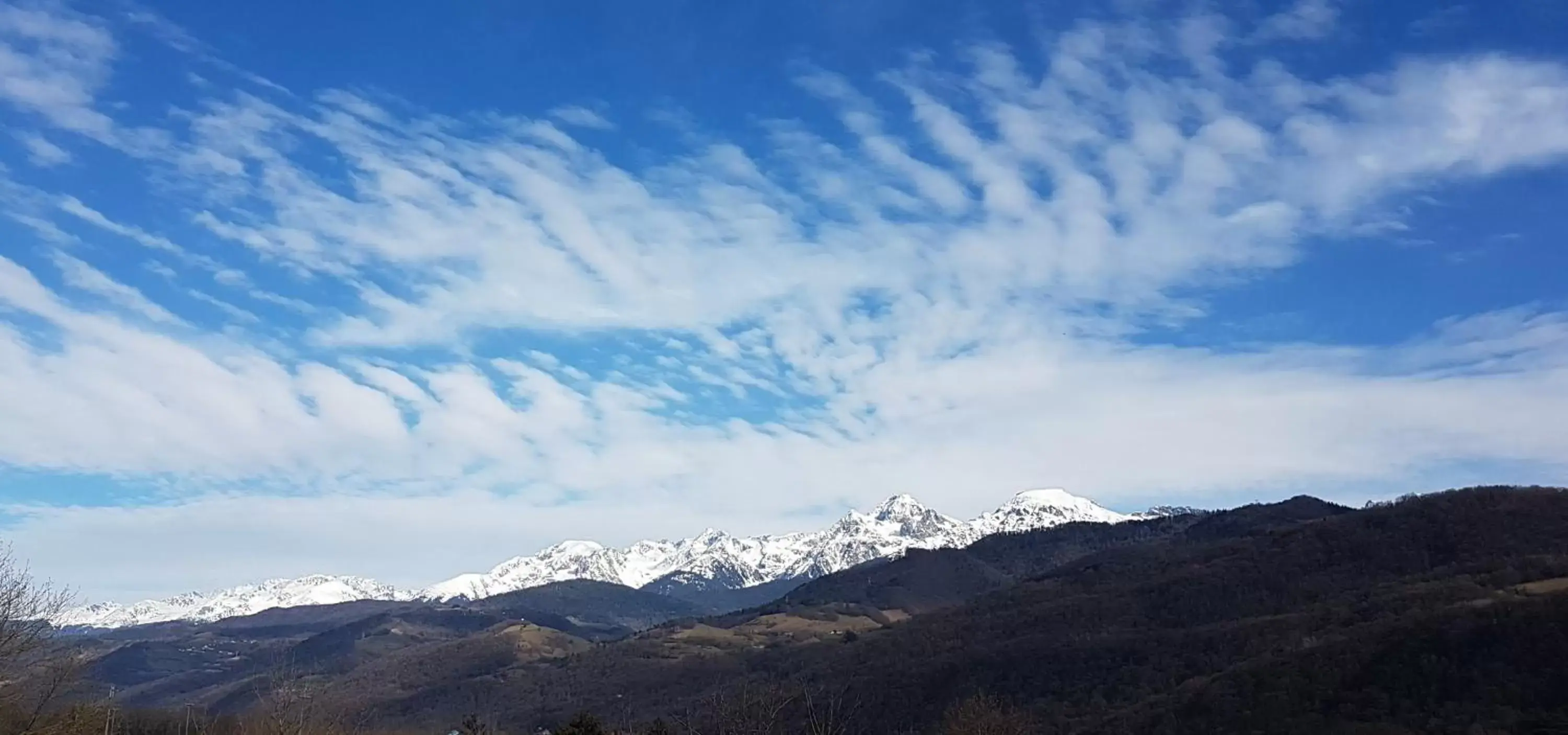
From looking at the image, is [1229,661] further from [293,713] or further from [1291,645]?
[293,713]

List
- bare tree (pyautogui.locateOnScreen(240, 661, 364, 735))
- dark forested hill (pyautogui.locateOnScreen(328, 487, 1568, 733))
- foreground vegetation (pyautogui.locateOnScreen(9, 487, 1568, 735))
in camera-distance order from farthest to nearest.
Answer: dark forested hill (pyautogui.locateOnScreen(328, 487, 1568, 733)), foreground vegetation (pyautogui.locateOnScreen(9, 487, 1568, 735)), bare tree (pyautogui.locateOnScreen(240, 661, 364, 735))

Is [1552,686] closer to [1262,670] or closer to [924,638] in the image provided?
[1262,670]

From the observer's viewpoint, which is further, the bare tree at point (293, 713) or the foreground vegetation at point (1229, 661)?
the foreground vegetation at point (1229, 661)

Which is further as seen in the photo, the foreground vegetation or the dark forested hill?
the dark forested hill

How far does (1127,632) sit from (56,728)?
129502mm

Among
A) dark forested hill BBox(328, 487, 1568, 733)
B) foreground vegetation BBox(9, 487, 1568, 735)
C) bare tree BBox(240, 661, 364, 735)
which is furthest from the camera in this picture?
dark forested hill BBox(328, 487, 1568, 733)

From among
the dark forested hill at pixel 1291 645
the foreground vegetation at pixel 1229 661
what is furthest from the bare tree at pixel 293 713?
the dark forested hill at pixel 1291 645

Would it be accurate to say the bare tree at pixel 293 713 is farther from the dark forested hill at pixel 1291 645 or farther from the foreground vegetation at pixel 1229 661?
the dark forested hill at pixel 1291 645

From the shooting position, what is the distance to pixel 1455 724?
237 feet

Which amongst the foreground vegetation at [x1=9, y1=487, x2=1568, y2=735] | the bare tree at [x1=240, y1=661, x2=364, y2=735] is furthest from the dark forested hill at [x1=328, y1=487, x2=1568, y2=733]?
the bare tree at [x1=240, y1=661, x2=364, y2=735]

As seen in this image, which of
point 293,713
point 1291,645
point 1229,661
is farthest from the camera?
point 1229,661

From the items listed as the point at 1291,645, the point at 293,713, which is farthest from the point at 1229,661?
the point at 293,713

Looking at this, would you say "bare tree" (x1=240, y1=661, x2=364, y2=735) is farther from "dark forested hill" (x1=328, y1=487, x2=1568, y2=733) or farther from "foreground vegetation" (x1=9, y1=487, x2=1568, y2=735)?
"dark forested hill" (x1=328, y1=487, x2=1568, y2=733)

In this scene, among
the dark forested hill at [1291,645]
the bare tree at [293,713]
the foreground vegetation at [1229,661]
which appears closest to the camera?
the bare tree at [293,713]
